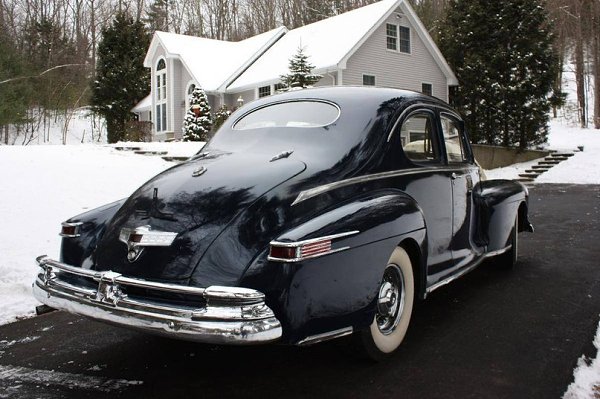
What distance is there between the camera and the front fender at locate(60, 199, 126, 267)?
3.47 metres

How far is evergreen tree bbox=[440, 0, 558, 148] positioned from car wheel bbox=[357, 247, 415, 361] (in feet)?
60.1

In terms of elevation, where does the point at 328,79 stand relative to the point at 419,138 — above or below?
above

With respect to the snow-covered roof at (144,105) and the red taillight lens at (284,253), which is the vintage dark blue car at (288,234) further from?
the snow-covered roof at (144,105)

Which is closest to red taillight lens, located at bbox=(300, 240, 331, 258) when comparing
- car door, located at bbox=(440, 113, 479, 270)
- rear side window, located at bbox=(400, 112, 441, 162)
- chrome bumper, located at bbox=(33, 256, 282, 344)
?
chrome bumper, located at bbox=(33, 256, 282, 344)

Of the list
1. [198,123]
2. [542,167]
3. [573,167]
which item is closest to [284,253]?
[573,167]

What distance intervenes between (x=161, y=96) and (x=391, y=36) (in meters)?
12.8

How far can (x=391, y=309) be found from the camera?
341 centimetres

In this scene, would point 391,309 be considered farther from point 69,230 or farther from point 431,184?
point 69,230

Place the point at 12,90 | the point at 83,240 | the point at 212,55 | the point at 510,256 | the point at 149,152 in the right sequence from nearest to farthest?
the point at 83,240, the point at 510,256, the point at 149,152, the point at 12,90, the point at 212,55

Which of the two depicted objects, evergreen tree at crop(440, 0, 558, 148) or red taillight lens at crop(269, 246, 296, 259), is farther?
evergreen tree at crop(440, 0, 558, 148)

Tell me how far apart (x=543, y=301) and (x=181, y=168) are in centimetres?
329

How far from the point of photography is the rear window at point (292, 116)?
151 inches

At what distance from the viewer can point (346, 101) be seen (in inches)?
153

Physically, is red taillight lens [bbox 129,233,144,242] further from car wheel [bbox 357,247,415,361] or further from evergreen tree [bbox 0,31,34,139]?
evergreen tree [bbox 0,31,34,139]
